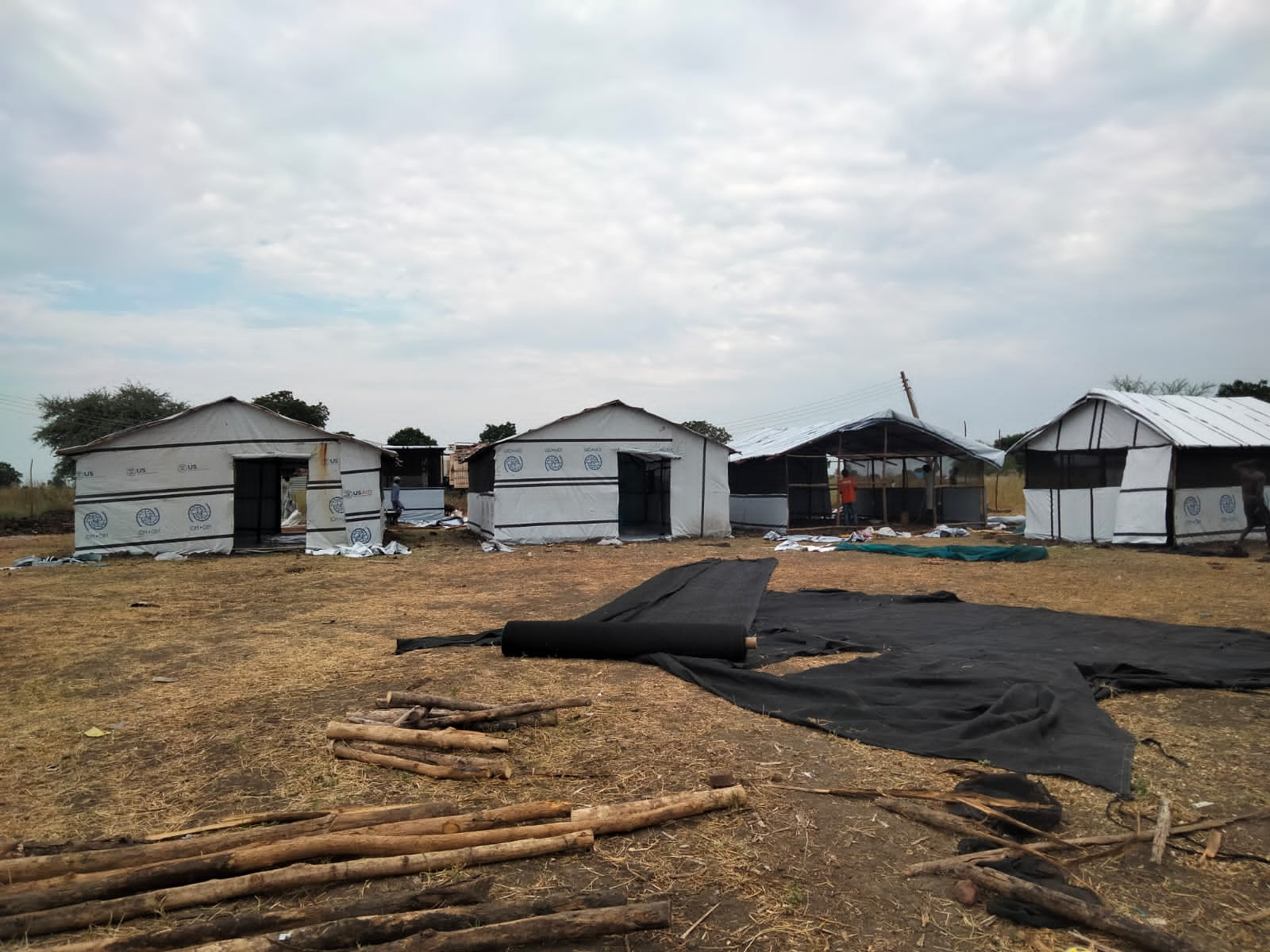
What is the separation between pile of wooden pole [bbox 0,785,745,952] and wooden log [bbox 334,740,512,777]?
1.78 ft

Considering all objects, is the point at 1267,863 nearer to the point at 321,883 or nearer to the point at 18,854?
the point at 321,883

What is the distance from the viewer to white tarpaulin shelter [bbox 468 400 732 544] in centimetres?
1778

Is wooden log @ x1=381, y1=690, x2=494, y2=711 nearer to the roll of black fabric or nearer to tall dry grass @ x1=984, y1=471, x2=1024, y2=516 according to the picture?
the roll of black fabric

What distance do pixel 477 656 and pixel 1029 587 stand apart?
25.0 feet

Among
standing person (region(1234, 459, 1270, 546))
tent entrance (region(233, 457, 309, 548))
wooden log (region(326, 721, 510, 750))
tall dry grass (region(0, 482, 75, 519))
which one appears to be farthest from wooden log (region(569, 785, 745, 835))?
tall dry grass (region(0, 482, 75, 519))

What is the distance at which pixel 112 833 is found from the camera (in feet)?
10.5

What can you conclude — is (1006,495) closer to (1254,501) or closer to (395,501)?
(1254,501)

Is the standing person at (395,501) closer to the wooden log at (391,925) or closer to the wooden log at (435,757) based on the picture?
the wooden log at (435,757)

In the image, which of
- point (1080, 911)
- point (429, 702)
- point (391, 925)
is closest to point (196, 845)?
point (391, 925)

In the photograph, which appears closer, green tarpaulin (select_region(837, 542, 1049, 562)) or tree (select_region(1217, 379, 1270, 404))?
green tarpaulin (select_region(837, 542, 1049, 562))

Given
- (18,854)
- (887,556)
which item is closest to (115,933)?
(18,854)

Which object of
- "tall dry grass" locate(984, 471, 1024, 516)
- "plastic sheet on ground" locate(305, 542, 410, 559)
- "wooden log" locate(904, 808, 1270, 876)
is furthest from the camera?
"tall dry grass" locate(984, 471, 1024, 516)

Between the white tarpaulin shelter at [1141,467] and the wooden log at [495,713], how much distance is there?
47.5ft

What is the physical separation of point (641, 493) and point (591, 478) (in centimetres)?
573
